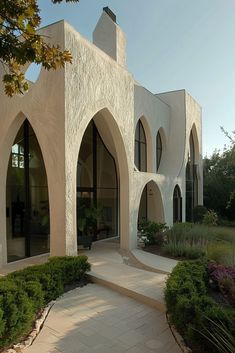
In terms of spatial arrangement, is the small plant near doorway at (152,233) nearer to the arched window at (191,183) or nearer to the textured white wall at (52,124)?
the textured white wall at (52,124)

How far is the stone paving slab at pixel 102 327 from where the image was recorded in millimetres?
4395

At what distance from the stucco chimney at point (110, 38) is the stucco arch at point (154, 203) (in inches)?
244

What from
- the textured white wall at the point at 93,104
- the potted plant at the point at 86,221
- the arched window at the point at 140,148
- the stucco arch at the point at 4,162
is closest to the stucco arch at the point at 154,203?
the arched window at the point at 140,148

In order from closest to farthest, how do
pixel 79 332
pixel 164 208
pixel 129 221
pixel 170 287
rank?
pixel 79 332, pixel 170 287, pixel 129 221, pixel 164 208

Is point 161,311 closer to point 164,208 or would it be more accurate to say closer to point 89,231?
point 89,231

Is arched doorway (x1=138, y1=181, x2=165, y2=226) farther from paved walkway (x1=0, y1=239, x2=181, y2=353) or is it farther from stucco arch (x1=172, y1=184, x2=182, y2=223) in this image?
paved walkway (x1=0, y1=239, x2=181, y2=353)

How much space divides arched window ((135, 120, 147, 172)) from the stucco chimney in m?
3.41

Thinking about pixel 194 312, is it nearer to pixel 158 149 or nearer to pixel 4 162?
pixel 4 162

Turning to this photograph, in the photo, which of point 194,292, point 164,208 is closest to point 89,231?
point 164,208

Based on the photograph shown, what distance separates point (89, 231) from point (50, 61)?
314 inches

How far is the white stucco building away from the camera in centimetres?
840

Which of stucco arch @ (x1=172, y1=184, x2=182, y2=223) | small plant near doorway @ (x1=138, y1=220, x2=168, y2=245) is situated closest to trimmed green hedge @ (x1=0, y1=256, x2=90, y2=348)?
small plant near doorway @ (x1=138, y1=220, x2=168, y2=245)

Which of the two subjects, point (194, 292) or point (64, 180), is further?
point (64, 180)

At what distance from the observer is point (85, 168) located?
12.0m
